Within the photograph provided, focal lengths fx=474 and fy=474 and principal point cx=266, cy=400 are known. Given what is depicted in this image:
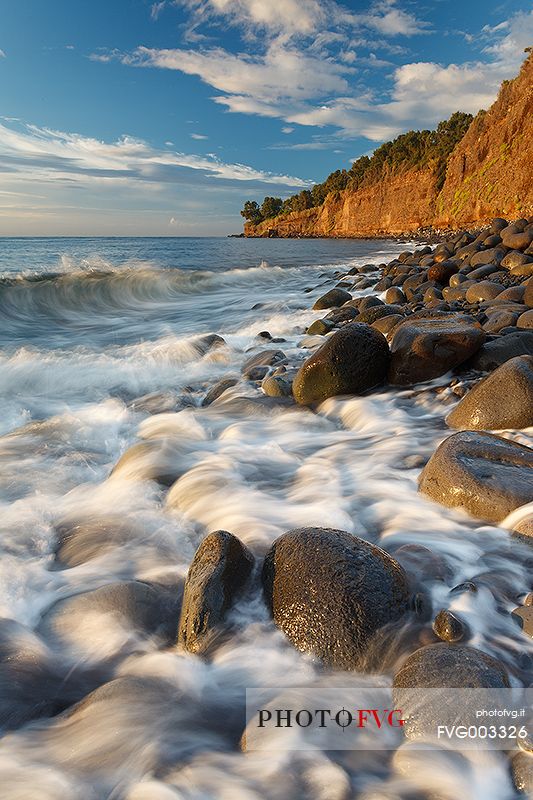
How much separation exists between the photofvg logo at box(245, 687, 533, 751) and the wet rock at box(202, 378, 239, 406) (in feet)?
14.9

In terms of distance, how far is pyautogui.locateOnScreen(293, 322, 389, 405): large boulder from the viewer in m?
5.32

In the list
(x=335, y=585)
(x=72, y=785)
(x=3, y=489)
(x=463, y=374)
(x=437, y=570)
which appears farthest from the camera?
(x=463, y=374)

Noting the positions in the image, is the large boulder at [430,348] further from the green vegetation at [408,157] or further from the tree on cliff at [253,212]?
the tree on cliff at [253,212]

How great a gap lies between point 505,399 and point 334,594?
2552 millimetres

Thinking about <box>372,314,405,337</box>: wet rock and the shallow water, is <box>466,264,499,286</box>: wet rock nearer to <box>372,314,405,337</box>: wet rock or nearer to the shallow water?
<box>372,314,405,337</box>: wet rock

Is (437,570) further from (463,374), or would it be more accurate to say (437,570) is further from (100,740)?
(463,374)

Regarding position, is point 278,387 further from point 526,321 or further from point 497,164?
point 497,164

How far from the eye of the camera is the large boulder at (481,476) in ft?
9.41

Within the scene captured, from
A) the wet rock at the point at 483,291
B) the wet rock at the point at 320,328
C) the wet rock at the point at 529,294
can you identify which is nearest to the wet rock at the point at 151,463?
the wet rock at the point at 320,328

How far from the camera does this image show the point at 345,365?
17.7 ft

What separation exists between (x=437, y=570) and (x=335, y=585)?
72 cm

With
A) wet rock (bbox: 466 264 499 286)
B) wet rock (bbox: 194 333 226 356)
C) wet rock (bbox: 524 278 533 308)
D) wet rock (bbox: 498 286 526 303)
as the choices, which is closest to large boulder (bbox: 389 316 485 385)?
wet rock (bbox: 524 278 533 308)

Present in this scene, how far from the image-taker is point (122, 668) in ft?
7.36

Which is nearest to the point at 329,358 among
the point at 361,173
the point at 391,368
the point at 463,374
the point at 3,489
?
the point at 391,368
